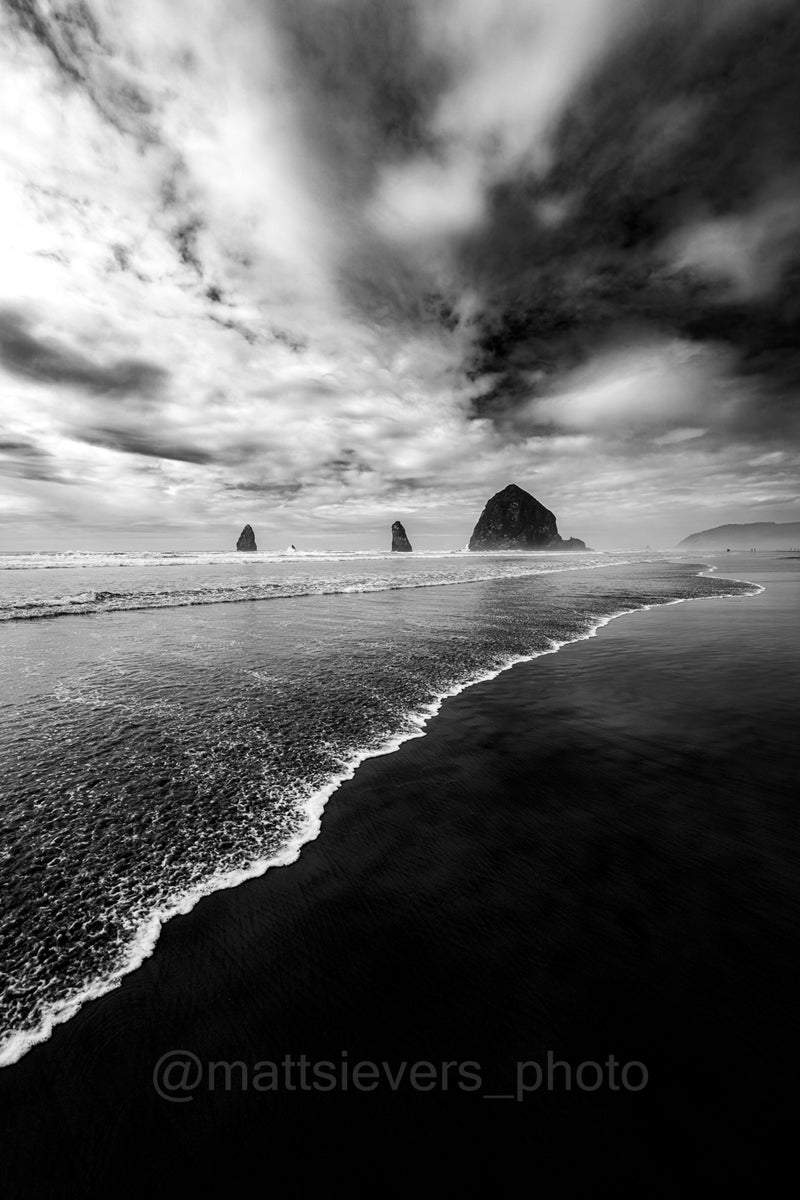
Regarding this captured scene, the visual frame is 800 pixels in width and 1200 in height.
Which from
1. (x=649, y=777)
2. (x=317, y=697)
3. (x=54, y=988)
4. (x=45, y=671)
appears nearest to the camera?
(x=54, y=988)

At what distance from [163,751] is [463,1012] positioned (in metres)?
5.32

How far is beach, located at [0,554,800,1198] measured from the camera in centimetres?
228

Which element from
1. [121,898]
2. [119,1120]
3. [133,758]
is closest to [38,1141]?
[119,1120]

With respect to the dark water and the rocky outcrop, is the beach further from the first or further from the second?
the rocky outcrop

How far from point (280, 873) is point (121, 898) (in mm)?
1343

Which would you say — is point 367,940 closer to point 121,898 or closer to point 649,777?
point 121,898

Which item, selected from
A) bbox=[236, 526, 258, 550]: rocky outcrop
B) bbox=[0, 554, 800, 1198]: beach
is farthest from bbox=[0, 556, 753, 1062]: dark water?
bbox=[236, 526, 258, 550]: rocky outcrop

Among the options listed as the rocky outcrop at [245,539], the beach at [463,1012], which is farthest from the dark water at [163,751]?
the rocky outcrop at [245,539]

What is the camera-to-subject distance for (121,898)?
3918 millimetres

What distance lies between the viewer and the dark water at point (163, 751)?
11.8 ft

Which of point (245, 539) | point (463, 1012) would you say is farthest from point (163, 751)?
point (245, 539)

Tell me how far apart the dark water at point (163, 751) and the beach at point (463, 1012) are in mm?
457

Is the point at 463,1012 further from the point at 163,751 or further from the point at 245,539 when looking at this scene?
the point at 245,539

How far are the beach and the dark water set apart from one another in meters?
0.46
